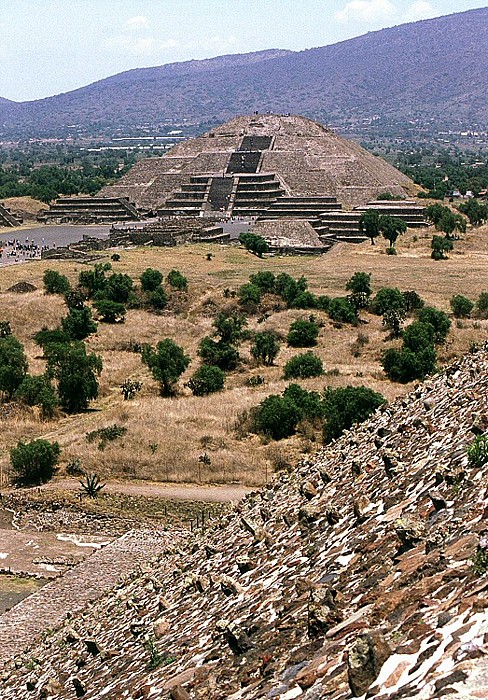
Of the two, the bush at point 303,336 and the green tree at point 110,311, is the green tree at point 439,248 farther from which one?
the green tree at point 110,311

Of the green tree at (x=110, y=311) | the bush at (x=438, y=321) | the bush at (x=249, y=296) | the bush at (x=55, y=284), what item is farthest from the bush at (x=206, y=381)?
the bush at (x=55, y=284)

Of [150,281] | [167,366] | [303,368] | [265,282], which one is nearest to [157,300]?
[150,281]

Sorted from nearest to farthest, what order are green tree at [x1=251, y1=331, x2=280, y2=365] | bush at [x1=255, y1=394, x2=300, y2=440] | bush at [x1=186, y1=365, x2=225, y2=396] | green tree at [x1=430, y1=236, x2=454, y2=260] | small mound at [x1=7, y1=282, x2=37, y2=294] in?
1. bush at [x1=255, y1=394, x2=300, y2=440]
2. bush at [x1=186, y1=365, x2=225, y2=396]
3. green tree at [x1=251, y1=331, x2=280, y2=365]
4. small mound at [x1=7, y1=282, x2=37, y2=294]
5. green tree at [x1=430, y1=236, x2=454, y2=260]

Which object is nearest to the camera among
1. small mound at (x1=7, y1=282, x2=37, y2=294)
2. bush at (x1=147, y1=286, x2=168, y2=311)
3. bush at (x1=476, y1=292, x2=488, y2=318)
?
bush at (x1=476, y1=292, x2=488, y2=318)

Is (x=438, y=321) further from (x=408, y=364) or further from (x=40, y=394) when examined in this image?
(x=40, y=394)

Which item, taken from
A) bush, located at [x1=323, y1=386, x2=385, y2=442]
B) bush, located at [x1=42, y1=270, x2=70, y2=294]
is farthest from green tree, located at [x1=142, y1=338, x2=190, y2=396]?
bush, located at [x1=42, y1=270, x2=70, y2=294]

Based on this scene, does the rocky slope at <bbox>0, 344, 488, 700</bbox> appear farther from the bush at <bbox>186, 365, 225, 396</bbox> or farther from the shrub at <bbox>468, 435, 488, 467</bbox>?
the bush at <bbox>186, 365, 225, 396</bbox>

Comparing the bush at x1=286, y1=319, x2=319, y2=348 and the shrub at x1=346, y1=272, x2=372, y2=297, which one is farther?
the shrub at x1=346, y1=272, x2=372, y2=297
